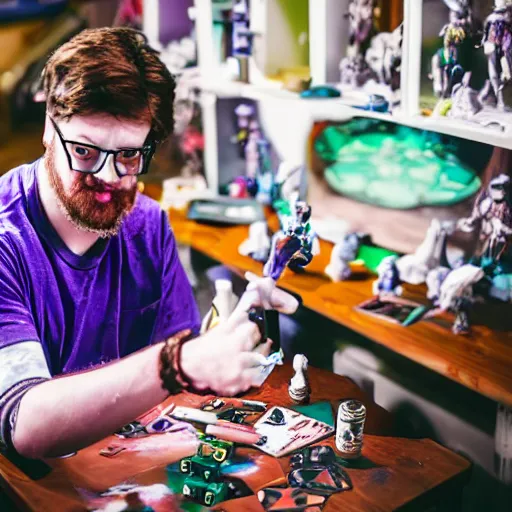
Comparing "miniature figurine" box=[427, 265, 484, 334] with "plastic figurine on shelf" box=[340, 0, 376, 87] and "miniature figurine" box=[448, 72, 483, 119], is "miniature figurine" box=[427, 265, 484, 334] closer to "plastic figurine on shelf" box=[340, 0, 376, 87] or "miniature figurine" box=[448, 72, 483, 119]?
"miniature figurine" box=[448, 72, 483, 119]

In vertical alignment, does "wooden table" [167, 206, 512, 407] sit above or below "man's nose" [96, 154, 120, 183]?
below

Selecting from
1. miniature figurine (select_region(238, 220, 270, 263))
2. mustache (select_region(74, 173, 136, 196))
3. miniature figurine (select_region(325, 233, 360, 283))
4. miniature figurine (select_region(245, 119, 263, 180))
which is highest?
mustache (select_region(74, 173, 136, 196))

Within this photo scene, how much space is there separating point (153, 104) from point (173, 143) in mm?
597

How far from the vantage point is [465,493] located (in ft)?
4.56

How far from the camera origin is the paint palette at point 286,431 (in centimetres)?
135

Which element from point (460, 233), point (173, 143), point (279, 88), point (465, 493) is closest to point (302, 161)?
point (279, 88)

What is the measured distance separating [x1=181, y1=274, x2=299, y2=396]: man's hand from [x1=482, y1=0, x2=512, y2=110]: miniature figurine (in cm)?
60

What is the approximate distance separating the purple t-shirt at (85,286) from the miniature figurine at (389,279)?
426mm

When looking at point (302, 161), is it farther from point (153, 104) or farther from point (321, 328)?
point (153, 104)

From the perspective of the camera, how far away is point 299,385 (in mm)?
1457

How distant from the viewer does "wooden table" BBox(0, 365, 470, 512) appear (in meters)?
1.23

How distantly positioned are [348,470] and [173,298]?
0.48 metres

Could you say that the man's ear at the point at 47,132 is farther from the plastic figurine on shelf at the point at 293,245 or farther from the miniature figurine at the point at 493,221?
the miniature figurine at the point at 493,221

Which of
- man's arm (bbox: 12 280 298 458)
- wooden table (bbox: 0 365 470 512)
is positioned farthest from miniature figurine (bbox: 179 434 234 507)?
man's arm (bbox: 12 280 298 458)
